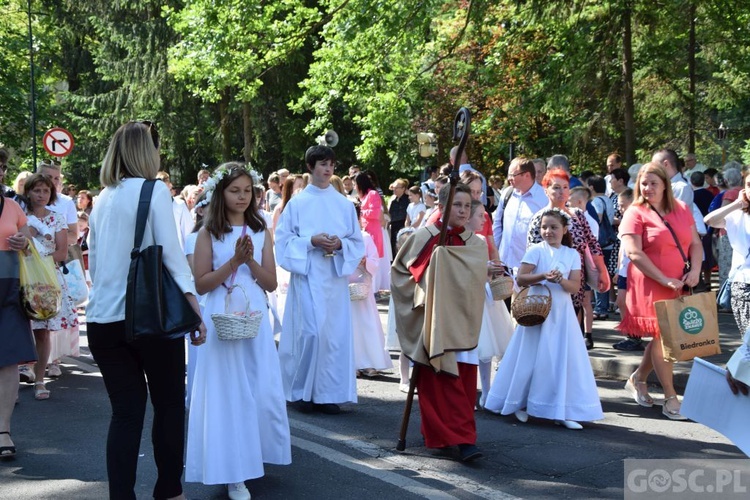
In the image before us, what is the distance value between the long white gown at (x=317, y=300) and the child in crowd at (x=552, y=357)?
4.27 feet

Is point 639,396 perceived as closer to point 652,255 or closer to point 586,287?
point 652,255

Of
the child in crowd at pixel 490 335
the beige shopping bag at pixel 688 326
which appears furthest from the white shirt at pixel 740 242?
the child in crowd at pixel 490 335

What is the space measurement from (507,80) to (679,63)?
4851 millimetres

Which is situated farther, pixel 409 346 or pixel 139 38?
pixel 139 38

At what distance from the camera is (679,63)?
2702 cm

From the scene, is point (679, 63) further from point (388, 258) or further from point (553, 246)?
point (553, 246)

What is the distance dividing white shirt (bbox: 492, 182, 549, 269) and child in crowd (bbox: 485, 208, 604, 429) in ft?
6.46

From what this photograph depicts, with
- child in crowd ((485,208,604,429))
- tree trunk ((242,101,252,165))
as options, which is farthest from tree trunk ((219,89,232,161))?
child in crowd ((485,208,604,429))

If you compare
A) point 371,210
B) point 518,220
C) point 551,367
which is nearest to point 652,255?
point 551,367

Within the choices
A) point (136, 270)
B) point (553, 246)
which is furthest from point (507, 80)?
point (136, 270)

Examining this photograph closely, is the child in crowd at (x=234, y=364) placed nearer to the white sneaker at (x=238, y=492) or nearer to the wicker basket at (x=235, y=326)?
the white sneaker at (x=238, y=492)

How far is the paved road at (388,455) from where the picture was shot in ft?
19.2

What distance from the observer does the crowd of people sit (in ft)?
16.3

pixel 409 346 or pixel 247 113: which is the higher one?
pixel 247 113
